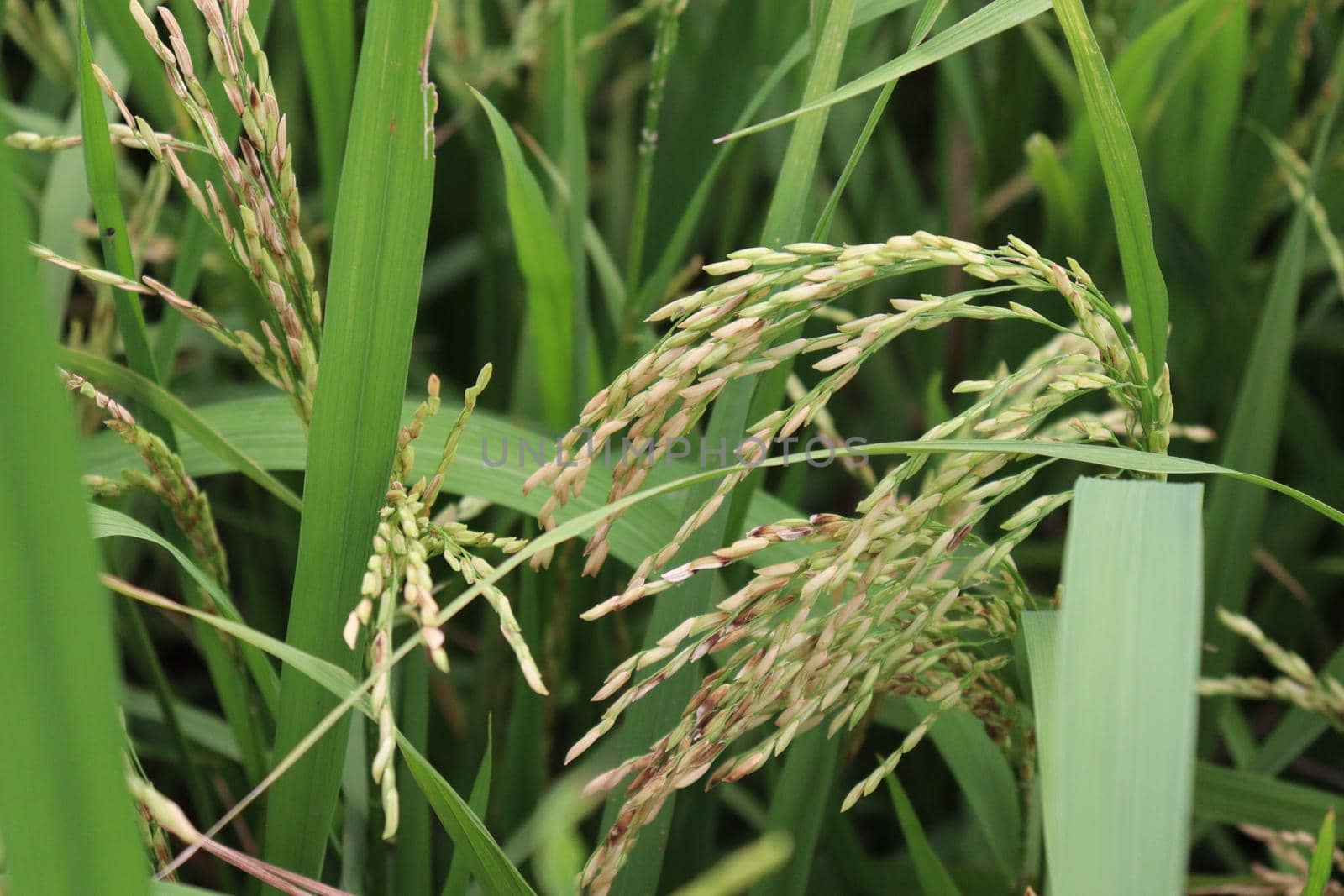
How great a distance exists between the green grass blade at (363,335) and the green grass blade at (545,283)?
18 cm

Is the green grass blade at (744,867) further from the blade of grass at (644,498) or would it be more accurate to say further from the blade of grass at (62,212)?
the blade of grass at (62,212)

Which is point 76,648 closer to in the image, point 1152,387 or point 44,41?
point 1152,387

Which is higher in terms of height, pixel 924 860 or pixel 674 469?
pixel 674 469

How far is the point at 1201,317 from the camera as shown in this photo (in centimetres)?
109

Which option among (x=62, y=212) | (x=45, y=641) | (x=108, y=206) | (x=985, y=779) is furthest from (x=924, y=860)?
(x=62, y=212)

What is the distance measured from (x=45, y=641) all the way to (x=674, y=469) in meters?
0.50

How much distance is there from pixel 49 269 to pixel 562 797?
849mm

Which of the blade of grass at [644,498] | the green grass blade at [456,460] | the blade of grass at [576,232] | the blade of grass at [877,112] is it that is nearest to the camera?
the blade of grass at [644,498]

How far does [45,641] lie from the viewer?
12.8 inches

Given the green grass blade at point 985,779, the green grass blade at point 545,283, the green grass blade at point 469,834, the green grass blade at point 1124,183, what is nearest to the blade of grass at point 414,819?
the green grass blade at point 469,834

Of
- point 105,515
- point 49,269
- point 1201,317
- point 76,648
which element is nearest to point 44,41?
point 49,269

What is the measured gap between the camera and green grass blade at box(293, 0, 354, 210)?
0.73 m

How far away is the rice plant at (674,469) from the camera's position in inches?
15.9

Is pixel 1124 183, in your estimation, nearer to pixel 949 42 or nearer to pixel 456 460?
pixel 949 42
